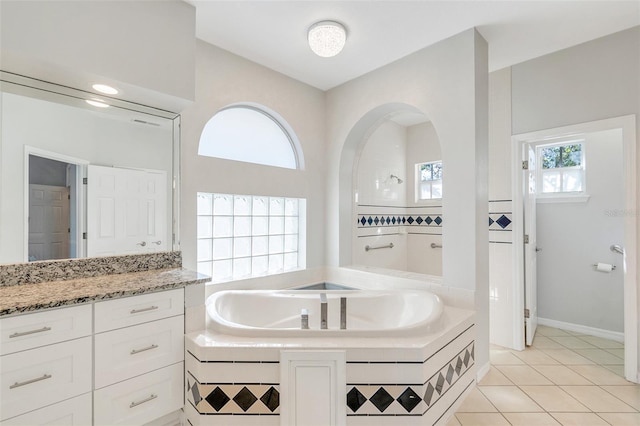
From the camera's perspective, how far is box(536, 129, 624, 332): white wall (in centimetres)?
303

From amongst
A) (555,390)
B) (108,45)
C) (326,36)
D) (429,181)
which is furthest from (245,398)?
(429,181)

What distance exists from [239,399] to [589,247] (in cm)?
369

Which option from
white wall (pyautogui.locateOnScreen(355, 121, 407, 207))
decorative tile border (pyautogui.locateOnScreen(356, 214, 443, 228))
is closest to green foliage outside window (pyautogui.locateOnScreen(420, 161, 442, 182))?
white wall (pyautogui.locateOnScreen(355, 121, 407, 207))

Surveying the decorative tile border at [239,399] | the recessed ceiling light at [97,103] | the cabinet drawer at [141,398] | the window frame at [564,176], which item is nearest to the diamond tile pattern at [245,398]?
the decorative tile border at [239,399]

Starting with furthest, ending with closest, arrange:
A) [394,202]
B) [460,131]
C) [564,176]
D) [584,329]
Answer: [394,202]
[564,176]
[584,329]
[460,131]

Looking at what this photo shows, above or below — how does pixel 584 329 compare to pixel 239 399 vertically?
below

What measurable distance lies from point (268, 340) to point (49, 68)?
1816mm

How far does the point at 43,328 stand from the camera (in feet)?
4.26

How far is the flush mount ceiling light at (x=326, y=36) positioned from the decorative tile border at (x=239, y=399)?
220cm

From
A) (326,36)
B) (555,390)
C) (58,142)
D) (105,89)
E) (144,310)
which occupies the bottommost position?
(555,390)

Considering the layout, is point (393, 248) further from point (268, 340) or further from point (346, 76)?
point (268, 340)

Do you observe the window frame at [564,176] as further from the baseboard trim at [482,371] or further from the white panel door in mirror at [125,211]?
the white panel door in mirror at [125,211]

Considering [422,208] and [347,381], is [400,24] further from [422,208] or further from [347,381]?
[422,208]

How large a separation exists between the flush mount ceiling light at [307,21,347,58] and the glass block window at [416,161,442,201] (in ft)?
8.13
